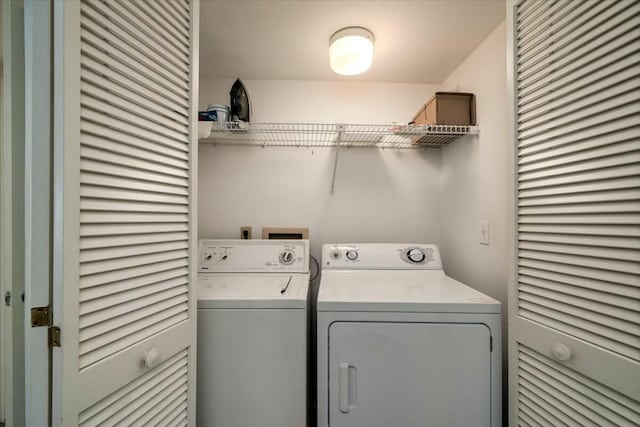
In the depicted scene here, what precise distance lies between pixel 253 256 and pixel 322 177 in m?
0.78

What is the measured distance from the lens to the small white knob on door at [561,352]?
79 cm

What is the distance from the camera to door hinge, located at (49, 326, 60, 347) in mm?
636

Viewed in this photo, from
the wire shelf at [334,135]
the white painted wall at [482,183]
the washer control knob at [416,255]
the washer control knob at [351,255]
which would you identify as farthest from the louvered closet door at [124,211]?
the white painted wall at [482,183]

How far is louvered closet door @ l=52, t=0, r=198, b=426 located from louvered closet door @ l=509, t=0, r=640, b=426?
1.27 metres

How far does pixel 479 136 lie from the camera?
1.57 meters

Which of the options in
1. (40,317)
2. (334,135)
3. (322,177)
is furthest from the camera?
(322,177)

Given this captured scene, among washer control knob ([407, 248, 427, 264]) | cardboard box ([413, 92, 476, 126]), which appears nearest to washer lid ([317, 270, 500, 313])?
washer control knob ([407, 248, 427, 264])

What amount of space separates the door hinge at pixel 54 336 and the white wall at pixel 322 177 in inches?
52.8

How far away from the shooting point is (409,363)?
1091mm

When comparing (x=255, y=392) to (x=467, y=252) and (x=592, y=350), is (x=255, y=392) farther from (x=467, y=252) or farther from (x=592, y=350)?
(x=467, y=252)

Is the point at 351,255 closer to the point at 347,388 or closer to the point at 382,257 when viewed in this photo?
the point at 382,257

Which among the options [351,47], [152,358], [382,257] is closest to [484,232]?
[382,257]

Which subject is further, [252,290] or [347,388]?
[252,290]

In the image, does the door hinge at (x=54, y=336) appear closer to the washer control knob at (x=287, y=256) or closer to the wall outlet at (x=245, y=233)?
the washer control knob at (x=287, y=256)
